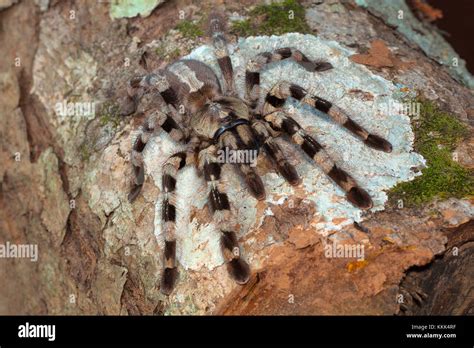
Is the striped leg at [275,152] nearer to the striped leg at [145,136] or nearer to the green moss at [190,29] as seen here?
the striped leg at [145,136]

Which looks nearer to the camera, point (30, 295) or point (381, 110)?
point (381, 110)

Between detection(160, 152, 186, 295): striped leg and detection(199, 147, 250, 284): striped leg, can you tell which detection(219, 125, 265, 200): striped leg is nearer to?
detection(199, 147, 250, 284): striped leg

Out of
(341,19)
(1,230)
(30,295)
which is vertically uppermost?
(341,19)

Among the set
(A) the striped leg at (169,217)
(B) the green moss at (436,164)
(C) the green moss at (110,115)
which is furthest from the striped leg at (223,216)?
(B) the green moss at (436,164)

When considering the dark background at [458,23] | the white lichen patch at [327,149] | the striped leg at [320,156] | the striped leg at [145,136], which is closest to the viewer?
the striped leg at [320,156]

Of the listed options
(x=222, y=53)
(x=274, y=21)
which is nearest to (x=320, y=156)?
(x=222, y=53)
